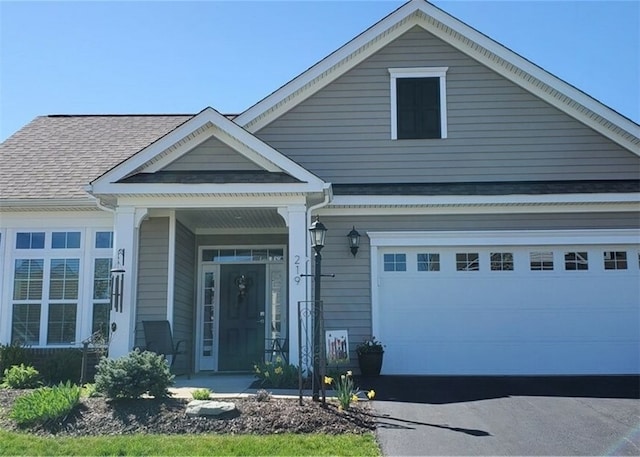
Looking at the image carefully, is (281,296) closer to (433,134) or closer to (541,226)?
(433,134)

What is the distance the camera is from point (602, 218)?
11047 mm

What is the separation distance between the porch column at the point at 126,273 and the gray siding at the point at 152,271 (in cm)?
60

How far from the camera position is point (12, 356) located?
34.2 feet

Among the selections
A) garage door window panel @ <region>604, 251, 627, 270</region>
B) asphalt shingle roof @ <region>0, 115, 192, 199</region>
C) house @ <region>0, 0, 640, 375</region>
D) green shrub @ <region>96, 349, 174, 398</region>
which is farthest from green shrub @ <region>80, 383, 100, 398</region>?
garage door window panel @ <region>604, 251, 627, 270</region>

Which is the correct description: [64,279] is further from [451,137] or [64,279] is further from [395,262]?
[451,137]

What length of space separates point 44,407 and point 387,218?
6.15 metres

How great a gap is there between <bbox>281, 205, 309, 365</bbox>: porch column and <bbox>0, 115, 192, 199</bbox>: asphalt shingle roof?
3624 millimetres

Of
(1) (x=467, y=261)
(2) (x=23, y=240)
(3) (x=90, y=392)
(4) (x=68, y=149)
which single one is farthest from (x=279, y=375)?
(4) (x=68, y=149)

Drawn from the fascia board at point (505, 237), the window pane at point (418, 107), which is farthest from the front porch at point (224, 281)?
the window pane at point (418, 107)

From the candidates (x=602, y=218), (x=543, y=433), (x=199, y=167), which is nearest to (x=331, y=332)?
(x=199, y=167)

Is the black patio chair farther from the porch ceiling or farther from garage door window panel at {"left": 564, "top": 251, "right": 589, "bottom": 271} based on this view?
garage door window panel at {"left": 564, "top": 251, "right": 589, "bottom": 271}

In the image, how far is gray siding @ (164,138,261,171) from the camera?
33.2ft

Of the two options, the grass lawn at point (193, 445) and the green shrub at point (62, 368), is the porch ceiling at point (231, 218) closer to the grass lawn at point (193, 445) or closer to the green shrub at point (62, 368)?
the green shrub at point (62, 368)

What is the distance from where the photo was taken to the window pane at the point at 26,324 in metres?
11.2
